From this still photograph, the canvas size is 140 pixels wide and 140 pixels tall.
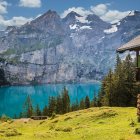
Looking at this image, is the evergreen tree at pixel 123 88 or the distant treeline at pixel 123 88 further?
the evergreen tree at pixel 123 88

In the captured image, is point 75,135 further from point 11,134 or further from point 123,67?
point 123,67

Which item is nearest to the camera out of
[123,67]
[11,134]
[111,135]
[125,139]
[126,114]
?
[125,139]

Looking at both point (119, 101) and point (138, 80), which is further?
point (119, 101)

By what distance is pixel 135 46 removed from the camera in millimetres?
32156

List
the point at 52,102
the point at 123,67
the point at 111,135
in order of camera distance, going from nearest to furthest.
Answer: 1. the point at 111,135
2. the point at 123,67
3. the point at 52,102

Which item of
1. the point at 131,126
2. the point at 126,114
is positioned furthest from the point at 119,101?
the point at 131,126

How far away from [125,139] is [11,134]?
12.0m

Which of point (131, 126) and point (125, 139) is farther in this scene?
point (131, 126)

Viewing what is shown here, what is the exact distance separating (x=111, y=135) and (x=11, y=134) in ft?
32.9

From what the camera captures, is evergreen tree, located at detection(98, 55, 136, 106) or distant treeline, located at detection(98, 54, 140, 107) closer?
distant treeline, located at detection(98, 54, 140, 107)

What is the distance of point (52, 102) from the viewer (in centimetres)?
15188

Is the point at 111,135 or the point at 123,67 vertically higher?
the point at 123,67

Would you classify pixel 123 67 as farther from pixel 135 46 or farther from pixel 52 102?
pixel 135 46

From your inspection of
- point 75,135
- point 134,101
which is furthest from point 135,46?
point 134,101
